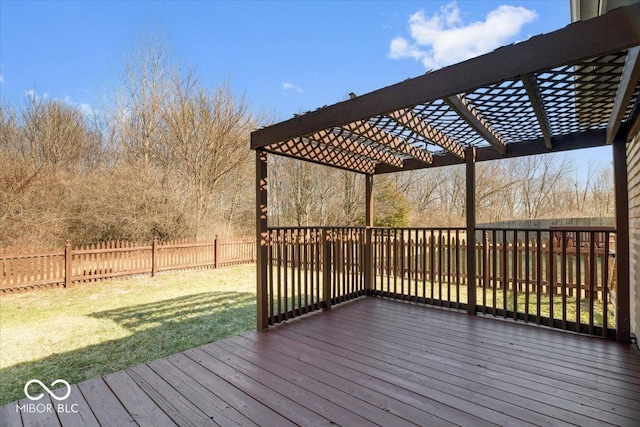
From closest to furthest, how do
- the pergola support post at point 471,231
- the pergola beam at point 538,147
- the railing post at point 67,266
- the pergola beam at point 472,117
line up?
the pergola beam at point 472,117 < the pergola beam at point 538,147 < the pergola support post at point 471,231 < the railing post at point 67,266

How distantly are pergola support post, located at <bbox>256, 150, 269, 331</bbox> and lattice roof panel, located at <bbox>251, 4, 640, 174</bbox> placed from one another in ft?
0.78

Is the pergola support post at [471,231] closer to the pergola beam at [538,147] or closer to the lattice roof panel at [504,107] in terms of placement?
the lattice roof panel at [504,107]

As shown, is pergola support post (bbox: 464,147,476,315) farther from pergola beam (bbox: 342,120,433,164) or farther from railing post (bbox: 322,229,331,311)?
railing post (bbox: 322,229,331,311)

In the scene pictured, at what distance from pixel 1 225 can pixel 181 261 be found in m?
3.92

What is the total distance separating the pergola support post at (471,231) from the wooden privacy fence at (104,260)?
24.6ft

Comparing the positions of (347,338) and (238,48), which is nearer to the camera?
(347,338)

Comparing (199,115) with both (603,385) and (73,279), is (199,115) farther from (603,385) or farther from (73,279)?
(603,385)

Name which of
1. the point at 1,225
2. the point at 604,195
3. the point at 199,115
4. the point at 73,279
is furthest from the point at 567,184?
the point at 1,225

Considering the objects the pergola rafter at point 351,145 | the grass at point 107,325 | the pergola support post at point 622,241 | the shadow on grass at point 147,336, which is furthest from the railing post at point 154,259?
the pergola support post at point 622,241

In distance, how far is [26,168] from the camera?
8.09 m

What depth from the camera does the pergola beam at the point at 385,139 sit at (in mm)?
2932

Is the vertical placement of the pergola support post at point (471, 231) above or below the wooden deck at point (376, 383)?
above

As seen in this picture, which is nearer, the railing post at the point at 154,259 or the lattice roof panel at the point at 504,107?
the lattice roof panel at the point at 504,107

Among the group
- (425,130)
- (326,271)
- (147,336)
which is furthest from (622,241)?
(147,336)
